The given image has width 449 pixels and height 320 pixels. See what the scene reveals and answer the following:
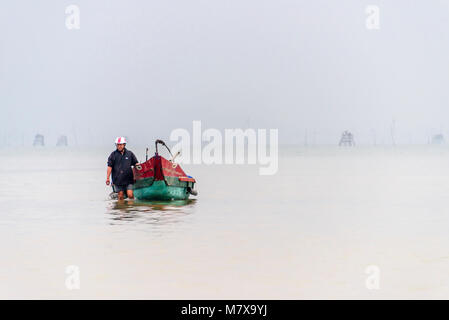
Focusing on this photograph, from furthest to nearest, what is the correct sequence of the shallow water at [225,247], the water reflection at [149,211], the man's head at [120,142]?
the man's head at [120,142] → the water reflection at [149,211] → the shallow water at [225,247]

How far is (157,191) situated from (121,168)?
1886mm

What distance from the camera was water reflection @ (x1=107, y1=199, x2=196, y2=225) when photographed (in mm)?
18702

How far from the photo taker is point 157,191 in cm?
2356

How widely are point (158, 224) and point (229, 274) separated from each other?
6.54m

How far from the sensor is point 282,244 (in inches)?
591

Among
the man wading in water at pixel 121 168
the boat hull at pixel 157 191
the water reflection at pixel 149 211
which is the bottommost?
the water reflection at pixel 149 211

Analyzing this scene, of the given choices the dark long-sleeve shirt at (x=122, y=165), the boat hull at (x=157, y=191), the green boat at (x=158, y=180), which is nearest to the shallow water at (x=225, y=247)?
the boat hull at (x=157, y=191)

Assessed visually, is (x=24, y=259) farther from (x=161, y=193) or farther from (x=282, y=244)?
(x=161, y=193)

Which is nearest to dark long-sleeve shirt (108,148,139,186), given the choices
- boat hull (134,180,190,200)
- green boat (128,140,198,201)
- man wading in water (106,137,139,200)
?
man wading in water (106,137,139,200)

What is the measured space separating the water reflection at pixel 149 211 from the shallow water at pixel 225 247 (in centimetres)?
3

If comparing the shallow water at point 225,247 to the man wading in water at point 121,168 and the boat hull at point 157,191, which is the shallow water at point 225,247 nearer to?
the boat hull at point 157,191

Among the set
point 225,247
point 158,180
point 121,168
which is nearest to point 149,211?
point 121,168

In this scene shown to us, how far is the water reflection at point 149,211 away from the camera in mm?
18702

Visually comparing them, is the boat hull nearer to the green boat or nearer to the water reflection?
the green boat
